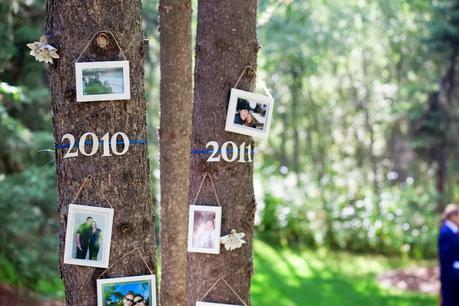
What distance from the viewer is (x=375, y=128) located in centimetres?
1695

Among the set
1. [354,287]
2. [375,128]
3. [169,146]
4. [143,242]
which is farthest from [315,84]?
[143,242]

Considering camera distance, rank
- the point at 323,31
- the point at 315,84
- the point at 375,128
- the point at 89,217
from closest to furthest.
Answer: the point at 89,217, the point at 323,31, the point at 375,128, the point at 315,84

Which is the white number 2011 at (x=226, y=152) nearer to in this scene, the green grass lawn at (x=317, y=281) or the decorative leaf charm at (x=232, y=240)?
the decorative leaf charm at (x=232, y=240)

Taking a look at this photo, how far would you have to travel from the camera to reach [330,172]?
15.1 metres

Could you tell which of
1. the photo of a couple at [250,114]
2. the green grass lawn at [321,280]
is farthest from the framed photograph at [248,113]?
the green grass lawn at [321,280]

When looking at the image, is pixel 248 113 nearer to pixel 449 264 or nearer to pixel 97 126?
pixel 97 126

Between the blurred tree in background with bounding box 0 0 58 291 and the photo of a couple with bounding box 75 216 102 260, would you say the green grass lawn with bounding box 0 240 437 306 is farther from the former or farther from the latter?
the photo of a couple with bounding box 75 216 102 260

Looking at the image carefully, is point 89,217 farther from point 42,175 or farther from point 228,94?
point 42,175

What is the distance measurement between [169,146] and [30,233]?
4588 mm

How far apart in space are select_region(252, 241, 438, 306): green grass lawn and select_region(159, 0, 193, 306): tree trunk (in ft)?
16.8

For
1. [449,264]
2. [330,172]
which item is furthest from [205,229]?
[330,172]

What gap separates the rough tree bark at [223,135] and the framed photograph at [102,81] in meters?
0.58

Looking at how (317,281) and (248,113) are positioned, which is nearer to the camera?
(248,113)

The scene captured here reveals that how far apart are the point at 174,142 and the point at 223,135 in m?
0.82
